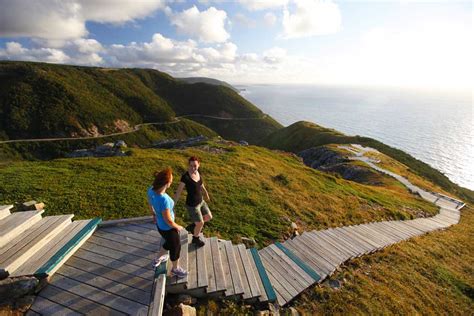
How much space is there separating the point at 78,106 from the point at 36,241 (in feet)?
429

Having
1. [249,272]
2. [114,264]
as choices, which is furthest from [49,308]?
[249,272]

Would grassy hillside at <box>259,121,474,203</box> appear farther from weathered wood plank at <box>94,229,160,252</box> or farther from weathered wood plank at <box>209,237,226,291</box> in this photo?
weathered wood plank at <box>94,229,160,252</box>

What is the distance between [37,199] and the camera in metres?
12.8

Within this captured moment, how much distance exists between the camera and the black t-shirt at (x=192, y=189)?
797 centimetres

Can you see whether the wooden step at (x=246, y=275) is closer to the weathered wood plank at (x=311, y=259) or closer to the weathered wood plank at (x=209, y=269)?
the weathered wood plank at (x=209, y=269)

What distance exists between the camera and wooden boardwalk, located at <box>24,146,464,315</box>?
578 cm

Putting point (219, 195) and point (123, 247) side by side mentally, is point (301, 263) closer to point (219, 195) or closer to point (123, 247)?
point (123, 247)

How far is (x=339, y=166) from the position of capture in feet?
163

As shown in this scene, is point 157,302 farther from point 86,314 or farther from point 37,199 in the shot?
point 37,199

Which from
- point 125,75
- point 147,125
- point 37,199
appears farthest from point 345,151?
point 125,75

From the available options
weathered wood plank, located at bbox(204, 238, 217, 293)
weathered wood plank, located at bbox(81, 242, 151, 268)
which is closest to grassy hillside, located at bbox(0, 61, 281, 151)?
weathered wood plank, located at bbox(81, 242, 151, 268)

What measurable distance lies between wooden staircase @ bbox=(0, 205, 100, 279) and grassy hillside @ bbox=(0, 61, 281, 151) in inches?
4421

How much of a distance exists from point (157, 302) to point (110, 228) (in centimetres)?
399

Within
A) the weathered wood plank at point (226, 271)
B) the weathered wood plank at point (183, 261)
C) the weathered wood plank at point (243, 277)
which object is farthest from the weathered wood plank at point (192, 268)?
the weathered wood plank at point (243, 277)
